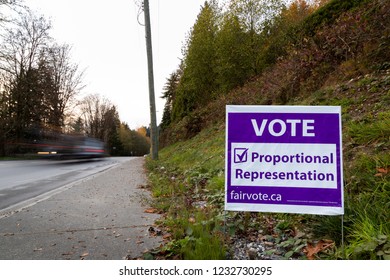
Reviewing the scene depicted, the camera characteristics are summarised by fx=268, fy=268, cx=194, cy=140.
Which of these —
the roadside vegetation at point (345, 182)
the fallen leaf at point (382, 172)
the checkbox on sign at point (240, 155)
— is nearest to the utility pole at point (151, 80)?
the roadside vegetation at point (345, 182)

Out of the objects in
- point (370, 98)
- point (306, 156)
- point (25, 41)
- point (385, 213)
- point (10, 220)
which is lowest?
point (10, 220)

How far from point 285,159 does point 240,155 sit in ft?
1.62

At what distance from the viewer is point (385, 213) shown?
9.04 feet

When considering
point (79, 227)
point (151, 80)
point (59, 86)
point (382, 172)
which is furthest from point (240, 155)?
point (59, 86)

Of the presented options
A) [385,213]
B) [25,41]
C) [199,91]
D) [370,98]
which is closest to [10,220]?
[385,213]

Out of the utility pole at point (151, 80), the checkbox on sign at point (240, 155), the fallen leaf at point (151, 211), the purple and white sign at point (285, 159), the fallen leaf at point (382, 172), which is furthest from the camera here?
the utility pole at point (151, 80)

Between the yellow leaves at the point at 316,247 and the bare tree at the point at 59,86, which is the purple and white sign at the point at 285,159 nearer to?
the yellow leaves at the point at 316,247

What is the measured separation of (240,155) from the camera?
3066mm

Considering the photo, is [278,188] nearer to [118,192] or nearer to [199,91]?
[118,192]

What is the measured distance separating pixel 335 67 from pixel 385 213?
27.6 feet

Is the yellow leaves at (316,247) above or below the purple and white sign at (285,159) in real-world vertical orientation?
below

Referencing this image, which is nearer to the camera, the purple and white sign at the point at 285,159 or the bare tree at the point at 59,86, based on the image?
the purple and white sign at the point at 285,159

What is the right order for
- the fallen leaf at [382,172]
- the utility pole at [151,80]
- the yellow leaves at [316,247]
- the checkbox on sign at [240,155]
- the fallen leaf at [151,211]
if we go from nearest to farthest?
the yellow leaves at [316,247] → the checkbox on sign at [240,155] → the fallen leaf at [382,172] → the fallen leaf at [151,211] → the utility pole at [151,80]

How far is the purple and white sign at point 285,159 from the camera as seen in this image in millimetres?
2859
